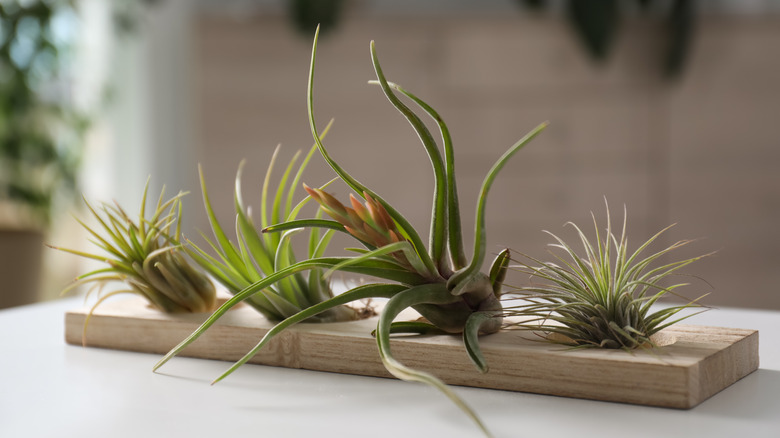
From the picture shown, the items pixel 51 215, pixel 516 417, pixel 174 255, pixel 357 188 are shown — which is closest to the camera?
pixel 516 417

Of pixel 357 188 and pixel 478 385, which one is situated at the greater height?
pixel 357 188

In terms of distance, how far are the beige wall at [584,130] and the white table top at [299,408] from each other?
2323 mm

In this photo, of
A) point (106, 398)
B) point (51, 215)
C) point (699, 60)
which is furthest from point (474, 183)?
point (106, 398)

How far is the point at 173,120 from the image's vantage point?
3.47m

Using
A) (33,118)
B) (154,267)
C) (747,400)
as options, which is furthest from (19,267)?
(747,400)

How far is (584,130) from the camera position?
9.64 ft

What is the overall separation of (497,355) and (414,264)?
85 mm

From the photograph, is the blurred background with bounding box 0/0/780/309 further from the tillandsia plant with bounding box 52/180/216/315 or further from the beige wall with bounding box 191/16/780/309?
the tillandsia plant with bounding box 52/180/216/315

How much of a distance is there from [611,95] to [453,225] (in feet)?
8.20

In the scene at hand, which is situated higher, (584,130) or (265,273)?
(584,130)

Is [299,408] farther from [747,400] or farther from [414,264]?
[747,400]

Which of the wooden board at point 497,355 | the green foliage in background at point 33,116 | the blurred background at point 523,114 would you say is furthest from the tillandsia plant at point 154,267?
the blurred background at point 523,114

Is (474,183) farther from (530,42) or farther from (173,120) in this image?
(173,120)

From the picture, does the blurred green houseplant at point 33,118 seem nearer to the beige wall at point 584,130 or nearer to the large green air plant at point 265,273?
the beige wall at point 584,130
